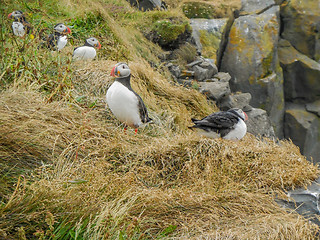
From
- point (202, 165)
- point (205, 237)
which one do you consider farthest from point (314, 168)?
point (205, 237)

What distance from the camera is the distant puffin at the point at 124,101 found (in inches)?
159

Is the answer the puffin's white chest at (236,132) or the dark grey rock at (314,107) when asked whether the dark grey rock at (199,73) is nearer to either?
the puffin's white chest at (236,132)

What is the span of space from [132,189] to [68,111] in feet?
4.17

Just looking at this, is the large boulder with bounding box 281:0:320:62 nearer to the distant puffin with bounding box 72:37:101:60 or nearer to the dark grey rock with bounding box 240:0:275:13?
the dark grey rock with bounding box 240:0:275:13

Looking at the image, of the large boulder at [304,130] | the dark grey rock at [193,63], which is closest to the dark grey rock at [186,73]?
the dark grey rock at [193,63]

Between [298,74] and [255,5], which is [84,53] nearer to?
[255,5]

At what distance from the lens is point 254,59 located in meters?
11.9

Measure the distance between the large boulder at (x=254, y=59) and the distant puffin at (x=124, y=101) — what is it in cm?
814

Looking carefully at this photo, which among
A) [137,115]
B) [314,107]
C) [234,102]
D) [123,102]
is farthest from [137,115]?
[314,107]

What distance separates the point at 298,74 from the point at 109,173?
12.0 meters

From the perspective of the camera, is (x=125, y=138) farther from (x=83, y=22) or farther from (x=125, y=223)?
(x=83, y=22)

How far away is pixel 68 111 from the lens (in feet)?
12.2

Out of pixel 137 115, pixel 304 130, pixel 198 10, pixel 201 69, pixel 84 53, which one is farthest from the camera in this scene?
pixel 304 130

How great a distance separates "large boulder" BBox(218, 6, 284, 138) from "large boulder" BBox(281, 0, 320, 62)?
155 centimetres
